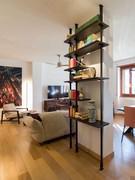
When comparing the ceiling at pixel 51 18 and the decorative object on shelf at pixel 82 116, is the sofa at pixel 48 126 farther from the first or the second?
the ceiling at pixel 51 18

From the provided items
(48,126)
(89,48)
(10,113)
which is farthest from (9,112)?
(89,48)

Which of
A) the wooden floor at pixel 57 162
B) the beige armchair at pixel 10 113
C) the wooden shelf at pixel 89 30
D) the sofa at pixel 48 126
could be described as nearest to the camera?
the wooden floor at pixel 57 162

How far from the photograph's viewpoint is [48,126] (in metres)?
3.35

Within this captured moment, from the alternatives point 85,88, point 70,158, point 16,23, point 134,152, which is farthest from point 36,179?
point 16,23

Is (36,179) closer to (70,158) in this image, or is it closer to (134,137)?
(70,158)

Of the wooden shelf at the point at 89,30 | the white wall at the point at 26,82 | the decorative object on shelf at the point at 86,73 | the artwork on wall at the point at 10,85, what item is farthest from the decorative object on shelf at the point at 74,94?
the white wall at the point at 26,82

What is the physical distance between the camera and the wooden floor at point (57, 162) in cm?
209

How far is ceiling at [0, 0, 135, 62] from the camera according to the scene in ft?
7.35

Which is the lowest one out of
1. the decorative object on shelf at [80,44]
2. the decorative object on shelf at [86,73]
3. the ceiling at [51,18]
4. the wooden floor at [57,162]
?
the wooden floor at [57,162]

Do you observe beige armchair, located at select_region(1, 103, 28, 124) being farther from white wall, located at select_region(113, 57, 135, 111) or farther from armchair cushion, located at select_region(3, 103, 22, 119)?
white wall, located at select_region(113, 57, 135, 111)

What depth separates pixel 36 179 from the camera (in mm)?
2010

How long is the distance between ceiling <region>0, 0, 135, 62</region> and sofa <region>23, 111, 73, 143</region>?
1.95 metres

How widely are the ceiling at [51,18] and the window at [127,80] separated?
8.93ft

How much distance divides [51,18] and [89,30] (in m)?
0.75
